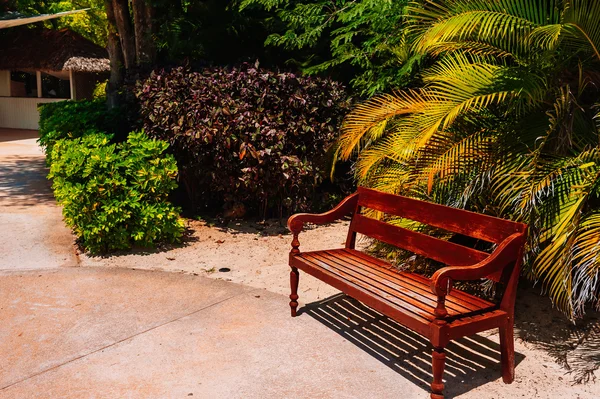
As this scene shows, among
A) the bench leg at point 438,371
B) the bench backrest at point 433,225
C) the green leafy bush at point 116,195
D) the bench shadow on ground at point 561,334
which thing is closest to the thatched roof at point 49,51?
the green leafy bush at point 116,195

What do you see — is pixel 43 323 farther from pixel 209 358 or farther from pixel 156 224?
pixel 156 224

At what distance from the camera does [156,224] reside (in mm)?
6262

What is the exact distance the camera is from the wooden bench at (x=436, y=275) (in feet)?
10.6

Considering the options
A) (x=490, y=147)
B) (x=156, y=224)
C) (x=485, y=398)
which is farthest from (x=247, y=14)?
(x=485, y=398)

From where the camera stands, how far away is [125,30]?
10227 mm

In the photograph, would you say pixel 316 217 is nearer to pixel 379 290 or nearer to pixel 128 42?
pixel 379 290

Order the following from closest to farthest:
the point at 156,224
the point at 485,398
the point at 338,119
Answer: the point at 485,398 < the point at 156,224 < the point at 338,119

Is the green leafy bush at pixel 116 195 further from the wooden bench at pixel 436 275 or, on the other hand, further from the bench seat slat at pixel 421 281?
the bench seat slat at pixel 421 281

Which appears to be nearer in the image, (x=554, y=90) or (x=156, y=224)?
(x=554, y=90)

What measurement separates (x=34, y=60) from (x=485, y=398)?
21.7 meters

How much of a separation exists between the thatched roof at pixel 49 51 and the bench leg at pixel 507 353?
1953 centimetres

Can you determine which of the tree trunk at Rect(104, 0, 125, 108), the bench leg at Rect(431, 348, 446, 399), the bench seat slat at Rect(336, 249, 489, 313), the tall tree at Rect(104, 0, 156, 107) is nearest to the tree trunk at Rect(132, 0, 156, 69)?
the tall tree at Rect(104, 0, 156, 107)

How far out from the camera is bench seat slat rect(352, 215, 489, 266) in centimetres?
375

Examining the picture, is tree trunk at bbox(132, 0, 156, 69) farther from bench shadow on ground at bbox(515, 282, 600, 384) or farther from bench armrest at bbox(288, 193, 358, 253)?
bench shadow on ground at bbox(515, 282, 600, 384)
